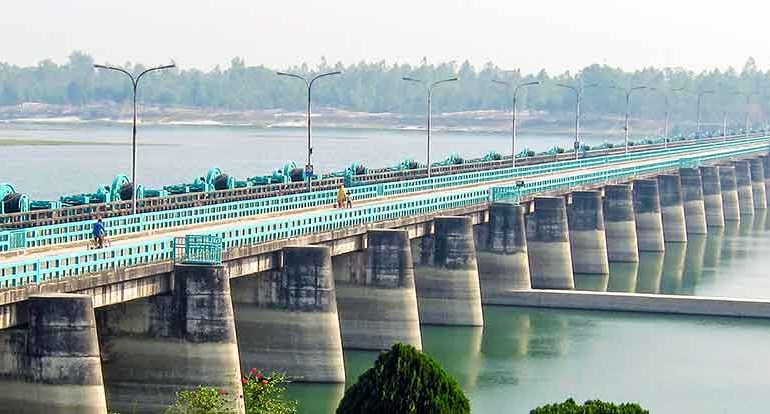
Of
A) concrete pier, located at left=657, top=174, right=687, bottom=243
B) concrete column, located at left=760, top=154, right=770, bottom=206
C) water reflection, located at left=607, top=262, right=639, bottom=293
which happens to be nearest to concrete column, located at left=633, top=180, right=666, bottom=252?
concrete pier, located at left=657, top=174, right=687, bottom=243

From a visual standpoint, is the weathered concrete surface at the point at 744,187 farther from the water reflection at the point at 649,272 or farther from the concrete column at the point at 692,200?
the water reflection at the point at 649,272

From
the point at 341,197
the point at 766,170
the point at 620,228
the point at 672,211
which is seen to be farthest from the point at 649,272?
the point at 766,170

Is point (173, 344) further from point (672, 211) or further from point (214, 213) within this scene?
point (672, 211)

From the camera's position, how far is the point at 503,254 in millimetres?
84500

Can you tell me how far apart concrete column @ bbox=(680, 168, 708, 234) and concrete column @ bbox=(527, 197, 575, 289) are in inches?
1705

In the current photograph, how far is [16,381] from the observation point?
146 feet

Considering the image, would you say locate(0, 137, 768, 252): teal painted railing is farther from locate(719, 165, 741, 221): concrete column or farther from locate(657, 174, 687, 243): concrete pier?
locate(719, 165, 741, 221): concrete column

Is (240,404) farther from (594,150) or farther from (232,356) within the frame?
(594,150)

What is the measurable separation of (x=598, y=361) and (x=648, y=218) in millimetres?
50034

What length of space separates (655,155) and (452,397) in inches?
4608

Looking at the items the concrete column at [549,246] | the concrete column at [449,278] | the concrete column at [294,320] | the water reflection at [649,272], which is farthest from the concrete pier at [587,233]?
the concrete column at [294,320]

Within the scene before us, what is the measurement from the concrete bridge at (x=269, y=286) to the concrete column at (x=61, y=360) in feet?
0.12

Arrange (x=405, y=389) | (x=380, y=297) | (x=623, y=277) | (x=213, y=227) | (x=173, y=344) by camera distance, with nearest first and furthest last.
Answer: (x=405, y=389)
(x=173, y=344)
(x=213, y=227)
(x=380, y=297)
(x=623, y=277)

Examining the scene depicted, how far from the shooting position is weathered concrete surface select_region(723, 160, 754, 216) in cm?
16512
